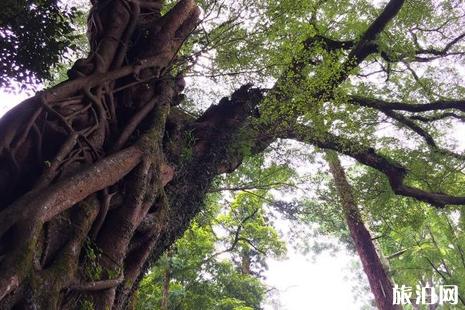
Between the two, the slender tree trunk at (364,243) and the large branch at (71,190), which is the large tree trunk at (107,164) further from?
the slender tree trunk at (364,243)

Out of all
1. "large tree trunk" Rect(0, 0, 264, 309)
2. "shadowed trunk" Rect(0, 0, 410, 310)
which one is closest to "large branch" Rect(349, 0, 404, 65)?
"shadowed trunk" Rect(0, 0, 410, 310)

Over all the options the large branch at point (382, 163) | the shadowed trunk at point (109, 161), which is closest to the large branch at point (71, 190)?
the shadowed trunk at point (109, 161)

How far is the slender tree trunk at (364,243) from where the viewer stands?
7.93 meters

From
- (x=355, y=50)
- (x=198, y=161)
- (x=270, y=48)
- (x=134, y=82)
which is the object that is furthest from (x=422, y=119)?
(x=134, y=82)

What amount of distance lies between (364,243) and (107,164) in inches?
293

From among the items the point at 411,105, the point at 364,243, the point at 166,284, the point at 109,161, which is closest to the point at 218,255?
the point at 166,284

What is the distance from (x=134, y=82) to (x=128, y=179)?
1250 millimetres

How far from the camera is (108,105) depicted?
3992 millimetres

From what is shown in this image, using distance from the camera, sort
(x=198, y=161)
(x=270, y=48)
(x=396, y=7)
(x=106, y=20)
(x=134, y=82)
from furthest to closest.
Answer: (x=396, y=7), (x=270, y=48), (x=198, y=161), (x=106, y=20), (x=134, y=82)

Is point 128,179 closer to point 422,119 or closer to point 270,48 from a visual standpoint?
point 270,48

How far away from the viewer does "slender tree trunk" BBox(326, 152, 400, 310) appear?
793cm

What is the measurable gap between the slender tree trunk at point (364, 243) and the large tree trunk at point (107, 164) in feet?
10.7

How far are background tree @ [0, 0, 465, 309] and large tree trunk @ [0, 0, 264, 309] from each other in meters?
0.01

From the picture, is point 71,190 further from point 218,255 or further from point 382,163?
point 218,255
